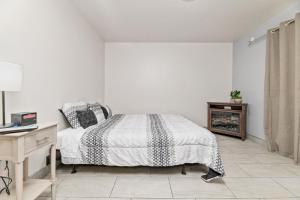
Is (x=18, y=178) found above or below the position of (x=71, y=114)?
below

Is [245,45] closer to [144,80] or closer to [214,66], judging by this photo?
[214,66]

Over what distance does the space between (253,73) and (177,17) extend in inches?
81.6

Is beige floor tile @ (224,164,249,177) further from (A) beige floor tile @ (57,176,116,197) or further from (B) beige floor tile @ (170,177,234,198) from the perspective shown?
(A) beige floor tile @ (57,176,116,197)

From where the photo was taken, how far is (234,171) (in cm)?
249

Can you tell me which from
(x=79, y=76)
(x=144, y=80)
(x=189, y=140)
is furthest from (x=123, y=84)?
(x=189, y=140)

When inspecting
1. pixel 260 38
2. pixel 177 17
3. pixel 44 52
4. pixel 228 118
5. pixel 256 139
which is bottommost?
pixel 256 139

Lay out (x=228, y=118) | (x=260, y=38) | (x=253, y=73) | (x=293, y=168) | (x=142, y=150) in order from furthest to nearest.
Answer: (x=228, y=118)
(x=253, y=73)
(x=260, y=38)
(x=293, y=168)
(x=142, y=150)

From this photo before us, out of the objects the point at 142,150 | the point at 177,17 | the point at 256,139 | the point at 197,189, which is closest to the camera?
the point at 197,189

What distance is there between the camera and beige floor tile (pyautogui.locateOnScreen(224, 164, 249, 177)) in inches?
93.2

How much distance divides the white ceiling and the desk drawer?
2174 millimetres

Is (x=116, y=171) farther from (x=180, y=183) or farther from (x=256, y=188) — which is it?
(x=256, y=188)

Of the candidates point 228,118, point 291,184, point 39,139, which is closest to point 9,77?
point 39,139

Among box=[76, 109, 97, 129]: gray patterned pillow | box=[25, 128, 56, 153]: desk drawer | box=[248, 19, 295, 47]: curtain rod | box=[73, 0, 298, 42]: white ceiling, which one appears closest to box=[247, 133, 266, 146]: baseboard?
box=[248, 19, 295, 47]: curtain rod

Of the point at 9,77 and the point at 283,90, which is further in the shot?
the point at 283,90
